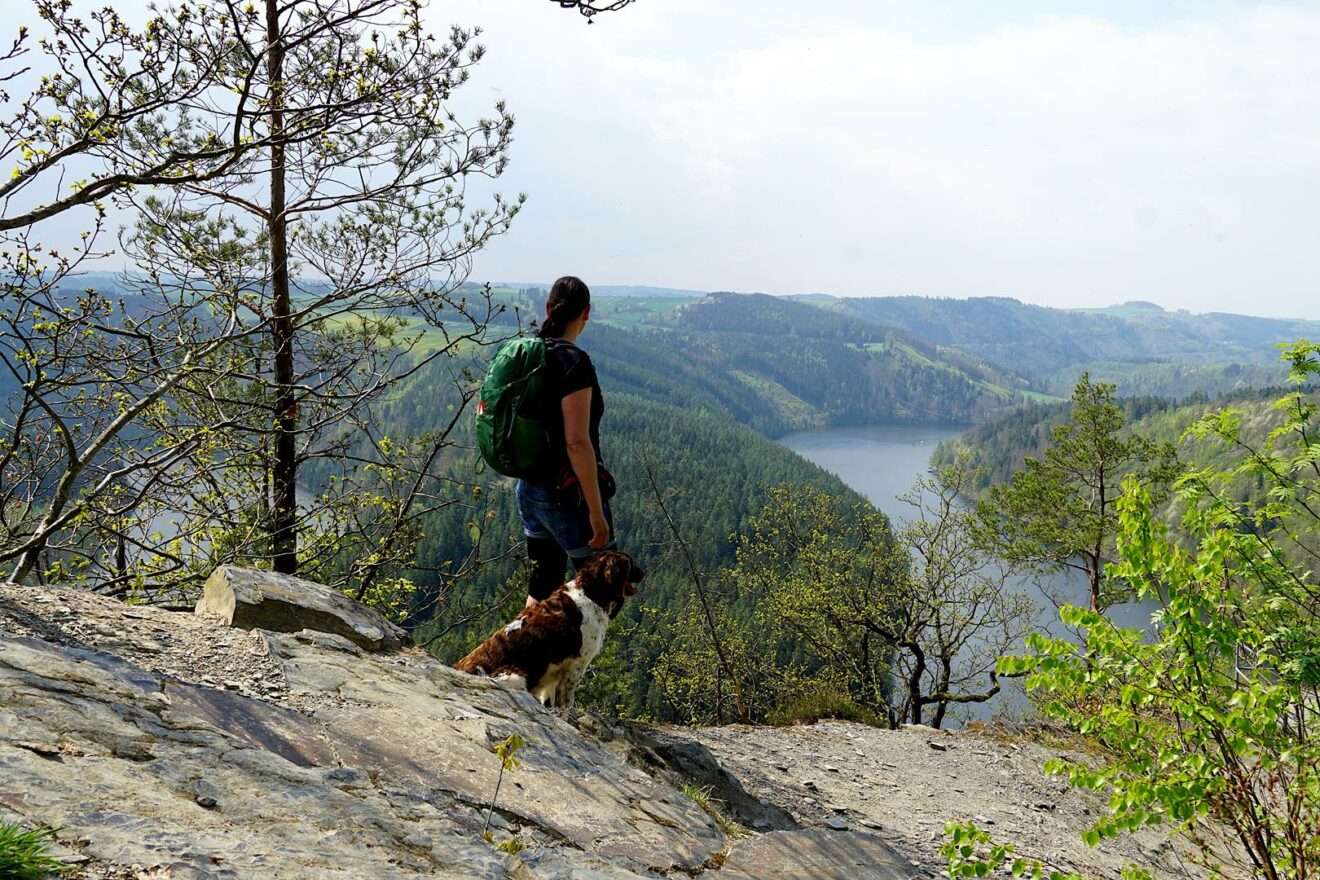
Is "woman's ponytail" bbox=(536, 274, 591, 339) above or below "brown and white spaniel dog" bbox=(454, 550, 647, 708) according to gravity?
above

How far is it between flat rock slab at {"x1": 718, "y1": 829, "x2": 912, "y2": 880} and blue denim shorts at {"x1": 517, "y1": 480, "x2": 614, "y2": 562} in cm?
209

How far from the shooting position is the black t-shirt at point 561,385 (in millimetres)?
4750

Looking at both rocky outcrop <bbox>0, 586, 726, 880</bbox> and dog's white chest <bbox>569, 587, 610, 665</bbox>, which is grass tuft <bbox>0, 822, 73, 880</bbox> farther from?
dog's white chest <bbox>569, 587, 610, 665</bbox>

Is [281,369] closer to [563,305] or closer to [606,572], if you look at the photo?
[563,305]

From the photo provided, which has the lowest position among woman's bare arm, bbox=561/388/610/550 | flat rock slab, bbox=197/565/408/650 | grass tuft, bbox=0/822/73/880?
flat rock slab, bbox=197/565/408/650

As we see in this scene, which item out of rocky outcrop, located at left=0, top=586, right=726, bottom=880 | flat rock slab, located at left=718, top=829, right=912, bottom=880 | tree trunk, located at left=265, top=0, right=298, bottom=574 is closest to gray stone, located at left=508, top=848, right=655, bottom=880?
rocky outcrop, located at left=0, top=586, right=726, bottom=880

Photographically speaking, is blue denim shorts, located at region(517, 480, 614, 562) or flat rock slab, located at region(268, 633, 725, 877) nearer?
flat rock slab, located at region(268, 633, 725, 877)

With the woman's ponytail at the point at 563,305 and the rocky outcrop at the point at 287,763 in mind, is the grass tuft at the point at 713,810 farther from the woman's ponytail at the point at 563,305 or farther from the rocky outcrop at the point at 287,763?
the woman's ponytail at the point at 563,305

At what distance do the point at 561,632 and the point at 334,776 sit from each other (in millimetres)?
2175

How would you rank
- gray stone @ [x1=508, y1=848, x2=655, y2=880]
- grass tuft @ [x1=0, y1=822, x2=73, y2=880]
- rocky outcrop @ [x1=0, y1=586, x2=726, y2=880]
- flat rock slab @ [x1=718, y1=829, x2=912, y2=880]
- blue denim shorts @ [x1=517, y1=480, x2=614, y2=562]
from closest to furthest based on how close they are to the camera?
1. grass tuft @ [x1=0, y1=822, x2=73, y2=880]
2. rocky outcrop @ [x1=0, y1=586, x2=726, y2=880]
3. gray stone @ [x1=508, y1=848, x2=655, y2=880]
4. flat rock slab @ [x1=718, y1=829, x2=912, y2=880]
5. blue denim shorts @ [x1=517, y1=480, x2=614, y2=562]

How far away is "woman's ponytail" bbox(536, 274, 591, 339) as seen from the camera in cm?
490

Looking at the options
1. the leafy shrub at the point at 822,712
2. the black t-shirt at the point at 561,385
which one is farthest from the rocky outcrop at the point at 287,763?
the leafy shrub at the point at 822,712

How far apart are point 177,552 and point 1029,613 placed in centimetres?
2213

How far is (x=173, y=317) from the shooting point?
26.1 feet
